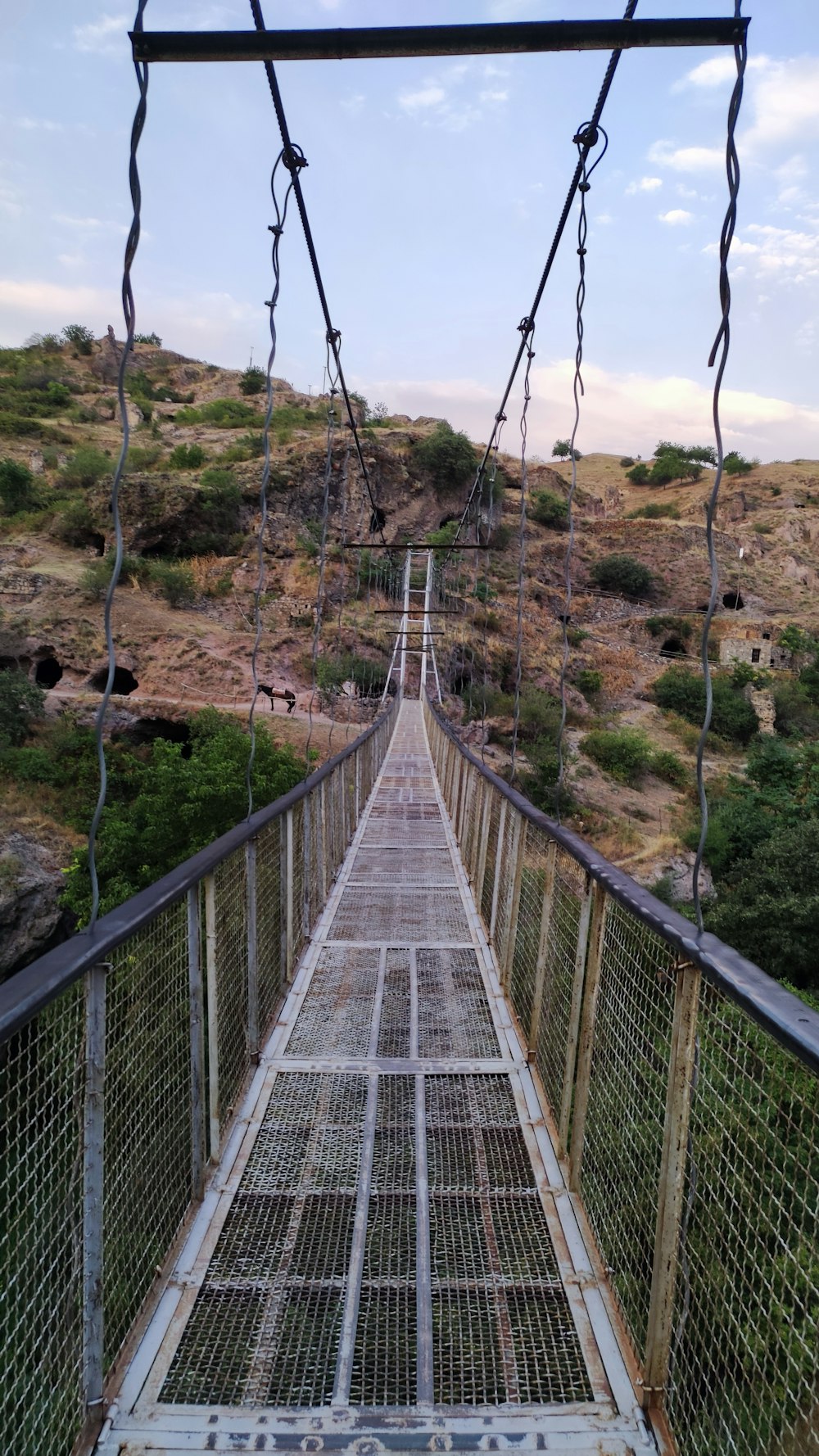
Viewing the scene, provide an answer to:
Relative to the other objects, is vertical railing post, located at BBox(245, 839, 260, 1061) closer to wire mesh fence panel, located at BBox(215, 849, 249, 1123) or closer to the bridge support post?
wire mesh fence panel, located at BBox(215, 849, 249, 1123)

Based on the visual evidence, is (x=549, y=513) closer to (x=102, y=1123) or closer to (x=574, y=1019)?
(x=574, y=1019)

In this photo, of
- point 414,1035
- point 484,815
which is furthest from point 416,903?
point 414,1035

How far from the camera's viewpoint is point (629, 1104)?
1.52 metres

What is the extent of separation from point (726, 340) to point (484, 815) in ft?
9.20

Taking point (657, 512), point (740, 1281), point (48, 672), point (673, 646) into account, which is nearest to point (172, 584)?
point (48, 672)

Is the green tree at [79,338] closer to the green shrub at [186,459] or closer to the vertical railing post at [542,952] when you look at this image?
the green shrub at [186,459]

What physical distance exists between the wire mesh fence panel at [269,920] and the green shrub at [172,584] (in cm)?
1878

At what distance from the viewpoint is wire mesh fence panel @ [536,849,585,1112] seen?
6.60ft

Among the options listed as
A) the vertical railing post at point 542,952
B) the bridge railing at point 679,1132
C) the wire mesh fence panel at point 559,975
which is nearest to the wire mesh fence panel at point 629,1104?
the bridge railing at point 679,1132

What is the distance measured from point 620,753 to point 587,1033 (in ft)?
59.3

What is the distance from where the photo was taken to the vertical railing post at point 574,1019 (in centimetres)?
176

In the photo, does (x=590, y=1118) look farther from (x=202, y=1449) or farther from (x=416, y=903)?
(x=416, y=903)

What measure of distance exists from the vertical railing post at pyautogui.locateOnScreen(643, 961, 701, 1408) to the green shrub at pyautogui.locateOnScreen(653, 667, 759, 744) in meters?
22.5

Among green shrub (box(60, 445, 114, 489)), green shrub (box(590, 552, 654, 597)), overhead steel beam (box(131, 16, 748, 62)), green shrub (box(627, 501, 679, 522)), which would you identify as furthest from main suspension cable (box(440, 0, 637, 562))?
green shrub (box(627, 501, 679, 522))
